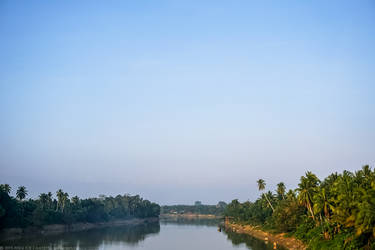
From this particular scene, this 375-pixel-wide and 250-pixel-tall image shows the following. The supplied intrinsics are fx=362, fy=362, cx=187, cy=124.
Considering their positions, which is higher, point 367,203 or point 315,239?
point 367,203

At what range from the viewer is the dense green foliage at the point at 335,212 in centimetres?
3949

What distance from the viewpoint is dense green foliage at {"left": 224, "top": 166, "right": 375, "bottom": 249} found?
39.5 meters

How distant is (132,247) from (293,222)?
35830 mm

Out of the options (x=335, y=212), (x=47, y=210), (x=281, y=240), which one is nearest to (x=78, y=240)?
(x=47, y=210)

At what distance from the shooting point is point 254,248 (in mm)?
76250

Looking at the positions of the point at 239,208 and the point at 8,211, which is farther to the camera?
the point at 239,208

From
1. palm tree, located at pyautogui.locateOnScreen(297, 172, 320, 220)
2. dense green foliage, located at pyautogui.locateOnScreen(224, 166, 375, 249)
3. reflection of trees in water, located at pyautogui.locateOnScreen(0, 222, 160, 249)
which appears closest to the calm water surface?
reflection of trees in water, located at pyautogui.locateOnScreen(0, 222, 160, 249)

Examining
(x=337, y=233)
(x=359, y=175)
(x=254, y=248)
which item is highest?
(x=359, y=175)

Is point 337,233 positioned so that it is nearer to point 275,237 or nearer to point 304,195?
point 304,195

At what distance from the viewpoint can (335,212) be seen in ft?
157

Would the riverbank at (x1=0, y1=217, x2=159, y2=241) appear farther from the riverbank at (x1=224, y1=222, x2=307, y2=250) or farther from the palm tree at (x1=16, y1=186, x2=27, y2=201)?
the riverbank at (x1=224, y1=222, x2=307, y2=250)

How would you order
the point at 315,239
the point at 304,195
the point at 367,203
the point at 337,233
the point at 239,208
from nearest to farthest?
the point at 367,203 < the point at 337,233 < the point at 315,239 < the point at 304,195 < the point at 239,208

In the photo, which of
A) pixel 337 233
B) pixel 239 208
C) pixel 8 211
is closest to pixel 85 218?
pixel 8 211

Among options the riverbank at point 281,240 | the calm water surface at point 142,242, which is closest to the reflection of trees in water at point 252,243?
the calm water surface at point 142,242
